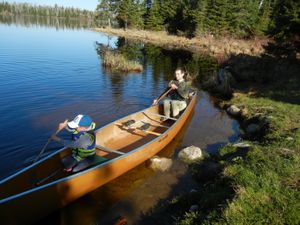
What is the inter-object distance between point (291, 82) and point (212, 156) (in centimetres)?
986

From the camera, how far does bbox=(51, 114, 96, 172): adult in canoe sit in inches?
245

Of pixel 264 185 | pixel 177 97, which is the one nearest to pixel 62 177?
pixel 264 185

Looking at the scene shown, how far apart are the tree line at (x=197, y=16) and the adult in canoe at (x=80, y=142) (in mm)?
30167

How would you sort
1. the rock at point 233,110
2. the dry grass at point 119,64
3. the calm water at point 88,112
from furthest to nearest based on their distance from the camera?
the dry grass at point 119,64 < the rock at point 233,110 < the calm water at point 88,112

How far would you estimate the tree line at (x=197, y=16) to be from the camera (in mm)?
46031

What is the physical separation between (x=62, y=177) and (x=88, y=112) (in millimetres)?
6029

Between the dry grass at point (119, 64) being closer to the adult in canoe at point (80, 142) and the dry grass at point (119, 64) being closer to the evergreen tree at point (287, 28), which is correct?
the evergreen tree at point (287, 28)

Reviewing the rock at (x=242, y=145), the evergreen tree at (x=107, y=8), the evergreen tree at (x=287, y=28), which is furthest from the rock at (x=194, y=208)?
the evergreen tree at (x=107, y=8)

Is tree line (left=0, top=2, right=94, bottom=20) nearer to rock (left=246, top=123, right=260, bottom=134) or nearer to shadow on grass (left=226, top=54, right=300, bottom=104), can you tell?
shadow on grass (left=226, top=54, right=300, bottom=104)

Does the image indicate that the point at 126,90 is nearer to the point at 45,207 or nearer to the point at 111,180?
the point at 111,180

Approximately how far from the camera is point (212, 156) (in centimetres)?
862

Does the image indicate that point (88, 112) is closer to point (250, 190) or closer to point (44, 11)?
point (250, 190)

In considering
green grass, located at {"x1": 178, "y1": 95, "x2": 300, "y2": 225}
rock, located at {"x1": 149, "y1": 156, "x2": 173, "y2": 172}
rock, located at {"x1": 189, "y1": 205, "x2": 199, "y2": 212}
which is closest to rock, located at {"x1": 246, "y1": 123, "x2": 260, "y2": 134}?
green grass, located at {"x1": 178, "y1": 95, "x2": 300, "y2": 225}

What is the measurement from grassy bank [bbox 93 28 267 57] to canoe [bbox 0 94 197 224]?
20.2 meters
